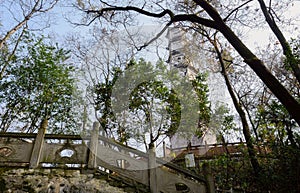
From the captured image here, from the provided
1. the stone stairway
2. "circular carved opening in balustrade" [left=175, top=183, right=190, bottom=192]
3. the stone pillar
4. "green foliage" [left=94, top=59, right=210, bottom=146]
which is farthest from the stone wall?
"green foliage" [left=94, top=59, right=210, bottom=146]

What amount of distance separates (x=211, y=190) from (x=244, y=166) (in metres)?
1.74

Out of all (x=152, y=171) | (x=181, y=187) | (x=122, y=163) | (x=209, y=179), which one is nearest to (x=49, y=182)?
(x=122, y=163)

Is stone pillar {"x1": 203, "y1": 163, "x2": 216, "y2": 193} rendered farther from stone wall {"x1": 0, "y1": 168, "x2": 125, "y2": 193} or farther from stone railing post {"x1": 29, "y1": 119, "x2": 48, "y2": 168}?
stone railing post {"x1": 29, "y1": 119, "x2": 48, "y2": 168}

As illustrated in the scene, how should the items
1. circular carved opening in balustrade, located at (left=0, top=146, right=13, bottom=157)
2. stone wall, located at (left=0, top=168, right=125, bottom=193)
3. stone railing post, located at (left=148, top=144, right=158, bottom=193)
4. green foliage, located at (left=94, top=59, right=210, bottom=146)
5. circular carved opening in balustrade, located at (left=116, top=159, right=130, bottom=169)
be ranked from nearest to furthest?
stone wall, located at (left=0, top=168, right=125, bottom=193), stone railing post, located at (left=148, top=144, right=158, bottom=193), circular carved opening in balustrade, located at (left=0, top=146, right=13, bottom=157), circular carved opening in balustrade, located at (left=116, top=159, right=130, bottom=169), green foliage, located at (left=94, top=59, right=210, bottom=146)

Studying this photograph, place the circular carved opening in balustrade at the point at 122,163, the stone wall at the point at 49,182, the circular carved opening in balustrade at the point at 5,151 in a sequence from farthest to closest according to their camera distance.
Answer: the circular carved opening in balustrade at the point at 122,163 → the circular carved opening in balustrade at the point at 5,151 → the stone wall at the point at 49,182

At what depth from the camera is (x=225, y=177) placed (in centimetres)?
615

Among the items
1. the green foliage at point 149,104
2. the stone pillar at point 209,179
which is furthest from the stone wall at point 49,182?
the green foliage at point 149,104

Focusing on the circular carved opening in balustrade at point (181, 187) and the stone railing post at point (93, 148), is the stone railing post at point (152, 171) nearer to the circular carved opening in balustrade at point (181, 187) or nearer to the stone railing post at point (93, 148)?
the circular carved opening in balustrade at point (181, 187)

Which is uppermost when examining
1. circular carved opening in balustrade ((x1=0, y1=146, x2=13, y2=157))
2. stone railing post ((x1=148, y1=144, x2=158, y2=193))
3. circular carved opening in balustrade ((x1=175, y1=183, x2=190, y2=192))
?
circular carved opening in balustrade ((x1=0, y1=146, x2=13, y2=157))

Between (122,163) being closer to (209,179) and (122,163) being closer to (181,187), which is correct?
(181,187)

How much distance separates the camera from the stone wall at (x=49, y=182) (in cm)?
459

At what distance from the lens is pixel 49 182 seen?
4699mm

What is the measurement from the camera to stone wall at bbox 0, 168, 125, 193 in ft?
15.1

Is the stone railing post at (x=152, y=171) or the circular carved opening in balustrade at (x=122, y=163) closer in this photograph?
the stone railing post at (x=152, y=171)
